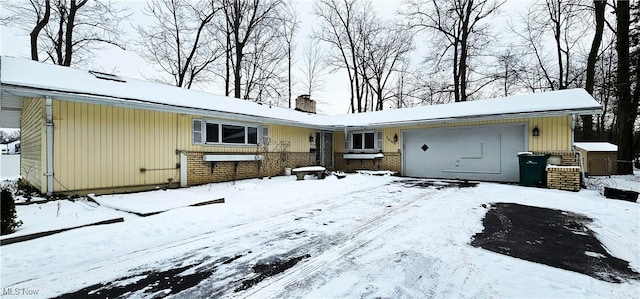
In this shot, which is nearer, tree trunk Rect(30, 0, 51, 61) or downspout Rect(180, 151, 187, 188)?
downspout Rect(180, 151, 187, 188)

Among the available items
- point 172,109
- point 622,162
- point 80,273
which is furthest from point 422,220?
point 622,162

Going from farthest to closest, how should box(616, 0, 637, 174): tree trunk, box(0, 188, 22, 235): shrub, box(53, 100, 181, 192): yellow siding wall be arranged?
box(616, 0, 637, 174): tree trunk
box(53, 100, 181, 192): yellow siding wall
box(0, 188, 22, 235): shrub

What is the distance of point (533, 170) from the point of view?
9062mm

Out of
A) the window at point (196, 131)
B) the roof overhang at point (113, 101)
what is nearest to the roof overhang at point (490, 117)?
the roof overhang at point (113, 101)

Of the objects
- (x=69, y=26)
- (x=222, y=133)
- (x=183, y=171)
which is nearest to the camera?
(x=183, y=171)

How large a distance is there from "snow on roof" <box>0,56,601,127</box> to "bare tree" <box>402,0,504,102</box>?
8.18 m

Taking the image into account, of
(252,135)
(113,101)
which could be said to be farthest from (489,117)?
(113,101)

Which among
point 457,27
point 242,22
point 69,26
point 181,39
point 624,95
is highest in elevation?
point 242,22

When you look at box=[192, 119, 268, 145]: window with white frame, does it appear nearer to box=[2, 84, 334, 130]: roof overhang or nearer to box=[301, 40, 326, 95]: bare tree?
box=[2, 84, 334, 130]: roof overhang

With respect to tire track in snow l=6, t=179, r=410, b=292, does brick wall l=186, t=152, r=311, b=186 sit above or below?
above

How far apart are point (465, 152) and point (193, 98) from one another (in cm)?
1126

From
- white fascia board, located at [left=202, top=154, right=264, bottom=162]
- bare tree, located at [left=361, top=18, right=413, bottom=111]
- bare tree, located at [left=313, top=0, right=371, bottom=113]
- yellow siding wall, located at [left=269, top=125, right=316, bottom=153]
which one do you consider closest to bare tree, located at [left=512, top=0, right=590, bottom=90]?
bare tree, located at [left=361, top=18, right=413, bottom=111]

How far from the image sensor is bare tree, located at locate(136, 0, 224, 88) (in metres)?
18.7

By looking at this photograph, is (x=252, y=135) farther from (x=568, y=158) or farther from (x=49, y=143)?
(x=568, y=158)
